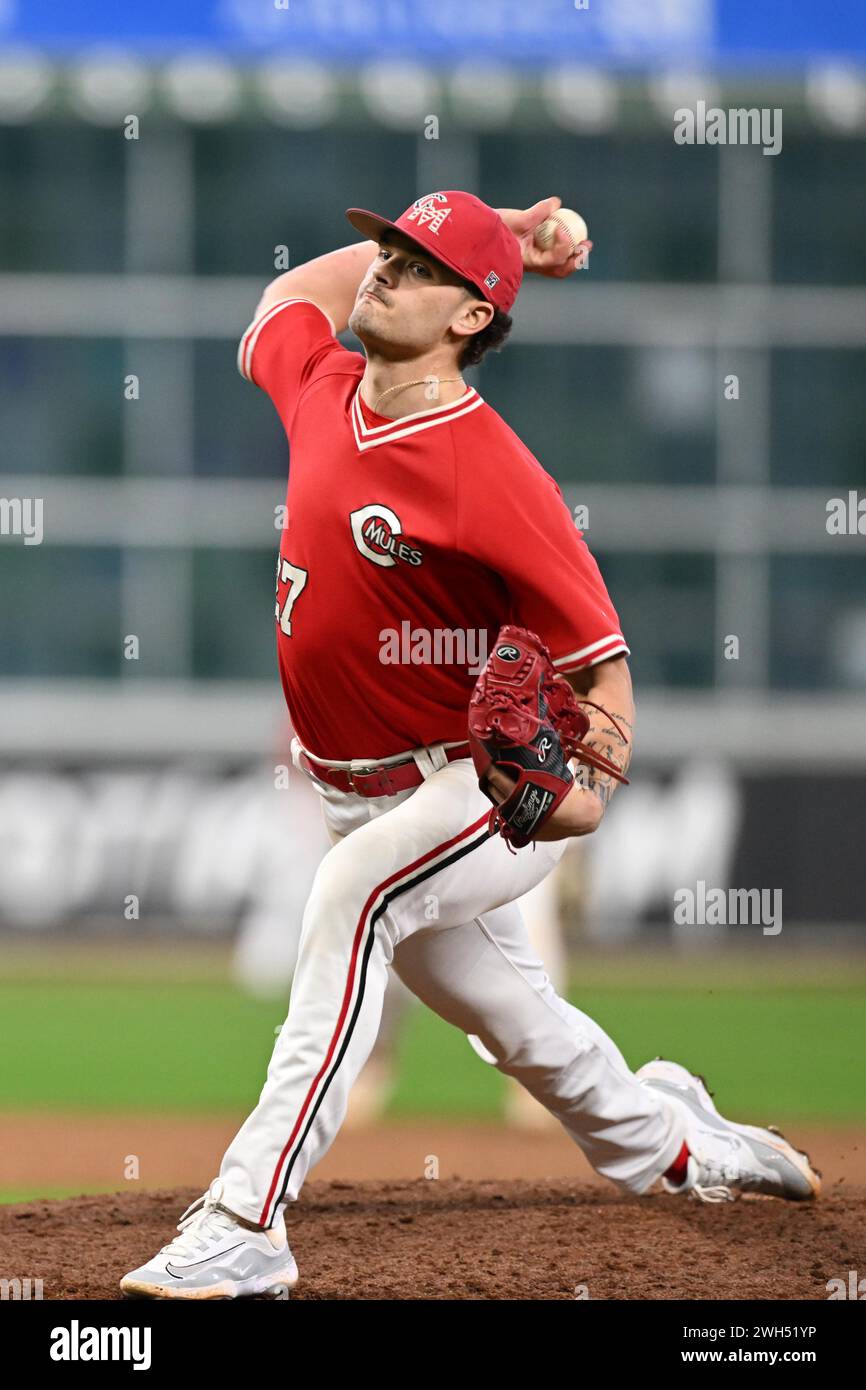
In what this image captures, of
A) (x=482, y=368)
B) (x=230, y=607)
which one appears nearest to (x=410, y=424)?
(x=482, y=368)

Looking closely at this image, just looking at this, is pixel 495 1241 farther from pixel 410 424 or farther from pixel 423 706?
pixel 410 424

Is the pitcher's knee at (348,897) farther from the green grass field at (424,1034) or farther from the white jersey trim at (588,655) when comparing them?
the green grass field at (424,1034)

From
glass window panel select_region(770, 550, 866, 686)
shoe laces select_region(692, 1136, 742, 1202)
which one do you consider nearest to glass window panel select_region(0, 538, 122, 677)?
glass window panel select_region(770, 550, 866, 686)

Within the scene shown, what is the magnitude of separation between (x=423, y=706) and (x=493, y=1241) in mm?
1188

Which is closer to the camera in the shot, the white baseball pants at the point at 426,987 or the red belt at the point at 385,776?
the white baseball pants at the point at 426,987

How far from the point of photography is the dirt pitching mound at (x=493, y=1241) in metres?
3.52

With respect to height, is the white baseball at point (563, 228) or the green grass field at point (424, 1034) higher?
the white baseball at point (563, 228)

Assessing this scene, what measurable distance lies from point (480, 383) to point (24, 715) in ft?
13.2

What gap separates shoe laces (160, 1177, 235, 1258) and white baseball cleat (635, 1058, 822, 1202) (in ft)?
4.40

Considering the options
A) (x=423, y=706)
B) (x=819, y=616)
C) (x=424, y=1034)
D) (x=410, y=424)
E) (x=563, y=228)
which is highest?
(x=819, y=616)

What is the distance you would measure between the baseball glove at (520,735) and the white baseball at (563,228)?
112 cm

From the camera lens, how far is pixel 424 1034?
11.4 metres

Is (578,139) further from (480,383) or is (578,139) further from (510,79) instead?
(480,383)

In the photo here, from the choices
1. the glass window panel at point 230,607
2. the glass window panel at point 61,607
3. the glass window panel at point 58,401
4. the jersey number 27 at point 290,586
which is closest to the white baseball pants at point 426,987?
the jersey number 27 at point 290,586
